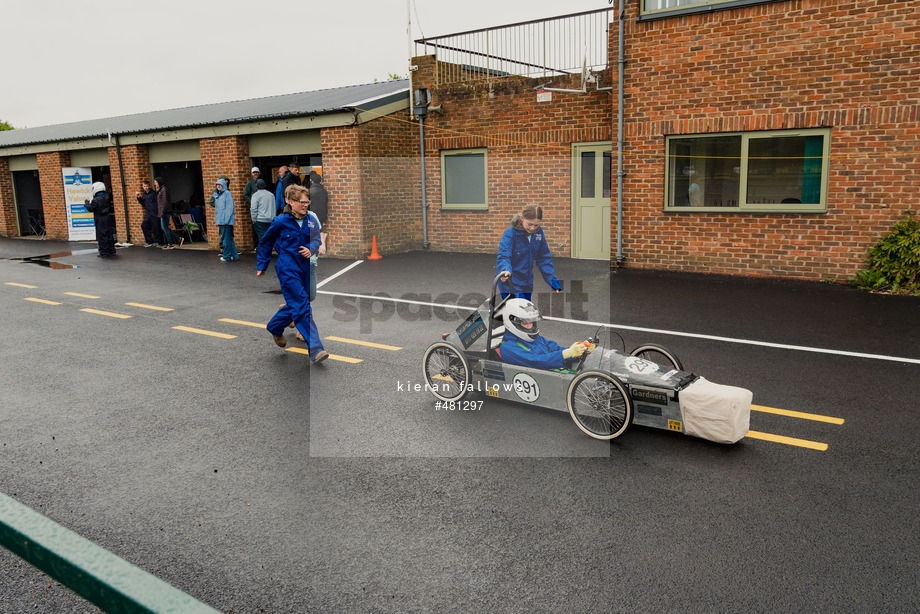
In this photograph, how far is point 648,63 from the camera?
13125 millimetres

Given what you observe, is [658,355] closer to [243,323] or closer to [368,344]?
[368,344]

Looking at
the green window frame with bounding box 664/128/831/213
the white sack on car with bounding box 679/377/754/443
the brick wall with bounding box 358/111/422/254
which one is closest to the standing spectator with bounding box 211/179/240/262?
the brick wall with bounding box 358/111/422/254

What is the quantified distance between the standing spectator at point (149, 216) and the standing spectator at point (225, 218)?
384cm

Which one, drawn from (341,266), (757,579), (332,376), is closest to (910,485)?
(757,579)

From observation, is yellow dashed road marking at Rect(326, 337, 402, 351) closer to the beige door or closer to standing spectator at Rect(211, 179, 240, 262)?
the beige door

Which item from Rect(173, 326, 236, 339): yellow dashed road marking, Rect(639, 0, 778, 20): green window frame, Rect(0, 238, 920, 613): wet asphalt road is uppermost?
Rect(639, 0, 778, 20): green window frame

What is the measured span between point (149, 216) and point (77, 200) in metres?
4.38

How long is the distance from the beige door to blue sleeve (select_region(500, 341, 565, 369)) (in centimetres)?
1004

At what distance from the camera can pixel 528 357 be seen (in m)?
5.91

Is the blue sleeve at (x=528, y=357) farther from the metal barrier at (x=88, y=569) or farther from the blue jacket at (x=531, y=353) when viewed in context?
the metal barrier at (x=88, y=569)

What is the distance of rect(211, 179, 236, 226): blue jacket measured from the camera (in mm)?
17672

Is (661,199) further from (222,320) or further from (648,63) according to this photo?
(222,320)

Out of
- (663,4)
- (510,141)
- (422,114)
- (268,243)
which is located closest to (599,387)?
(268,243)

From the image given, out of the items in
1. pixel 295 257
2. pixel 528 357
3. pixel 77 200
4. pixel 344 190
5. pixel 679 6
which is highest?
pixel 679 6
